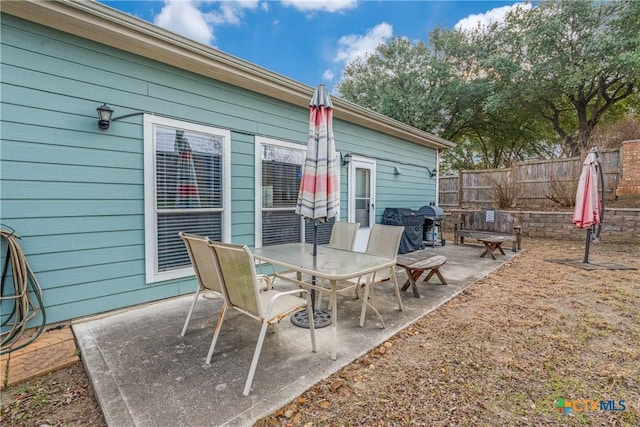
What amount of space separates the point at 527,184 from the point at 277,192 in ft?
30.8

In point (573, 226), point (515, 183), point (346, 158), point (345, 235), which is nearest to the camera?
point (345, 235)

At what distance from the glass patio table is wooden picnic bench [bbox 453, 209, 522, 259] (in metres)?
4.40

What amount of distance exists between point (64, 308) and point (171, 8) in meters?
4.17

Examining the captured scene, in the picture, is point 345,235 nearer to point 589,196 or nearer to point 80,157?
point 80,157

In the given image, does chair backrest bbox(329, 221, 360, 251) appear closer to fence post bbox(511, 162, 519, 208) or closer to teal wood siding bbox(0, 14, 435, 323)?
teal wood siding bbox(0, 14, 435, 323)

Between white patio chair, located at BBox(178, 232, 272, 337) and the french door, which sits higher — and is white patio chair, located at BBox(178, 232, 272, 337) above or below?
below

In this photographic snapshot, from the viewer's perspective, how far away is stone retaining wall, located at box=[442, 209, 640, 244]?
7.03 metres

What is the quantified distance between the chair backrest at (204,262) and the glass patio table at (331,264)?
21.5 inches

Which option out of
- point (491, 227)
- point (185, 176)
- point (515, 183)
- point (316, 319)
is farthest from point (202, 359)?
point (515, 183)

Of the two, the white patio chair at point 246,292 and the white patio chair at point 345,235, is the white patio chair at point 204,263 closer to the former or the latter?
the white patio chair at point 246,292

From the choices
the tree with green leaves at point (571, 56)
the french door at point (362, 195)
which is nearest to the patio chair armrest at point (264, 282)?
the french door at point (362, 195)

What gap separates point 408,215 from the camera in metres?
6.33

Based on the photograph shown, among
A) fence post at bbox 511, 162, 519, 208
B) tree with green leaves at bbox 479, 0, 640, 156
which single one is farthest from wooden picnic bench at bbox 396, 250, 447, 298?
tree with green leaves at bbox 479, 0, 640, 156

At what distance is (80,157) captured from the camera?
9.20 ft
